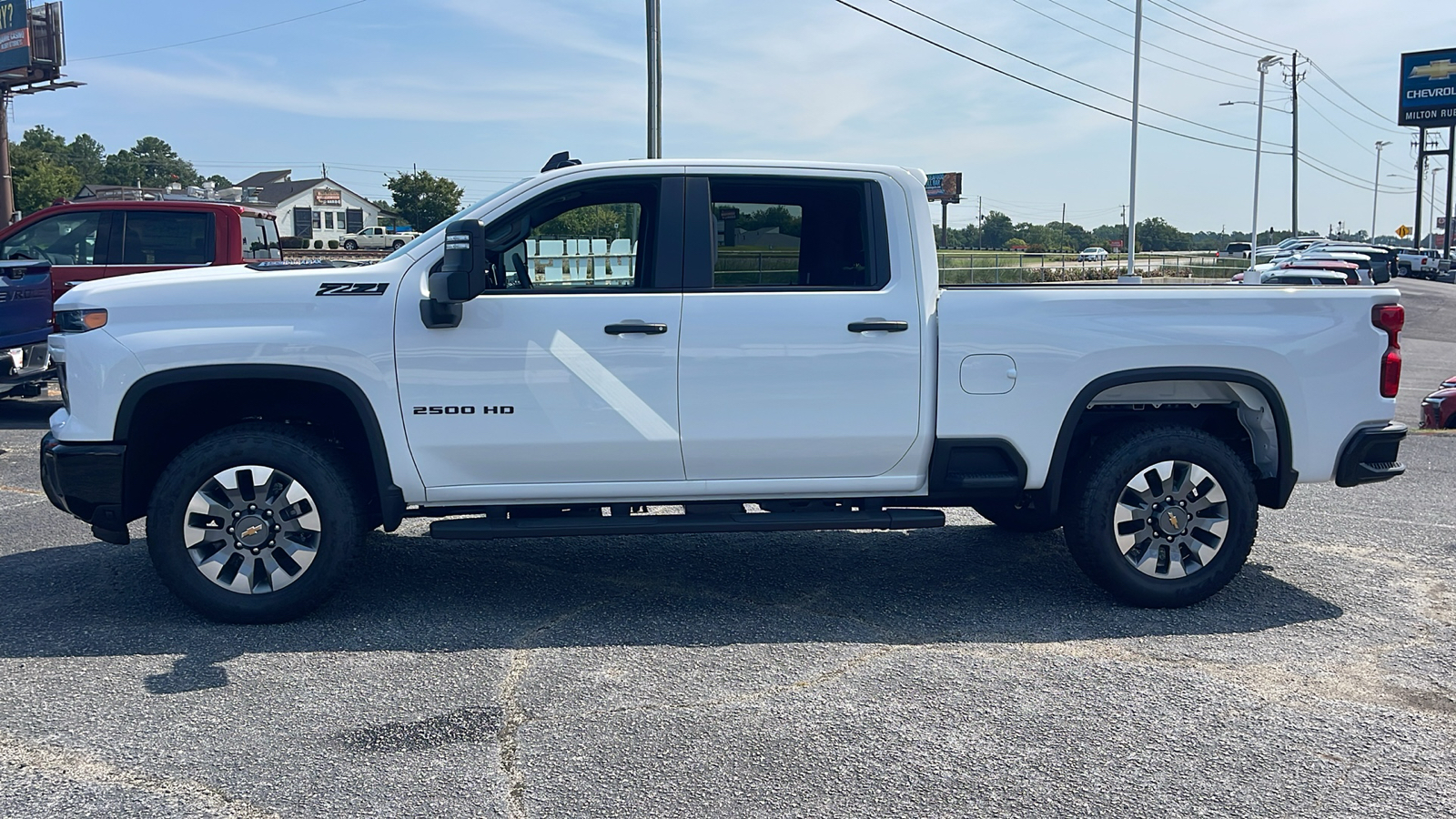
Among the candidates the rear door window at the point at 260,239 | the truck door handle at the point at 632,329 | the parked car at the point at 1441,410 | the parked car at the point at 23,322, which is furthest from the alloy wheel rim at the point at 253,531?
the parked car at the point at 1441,410

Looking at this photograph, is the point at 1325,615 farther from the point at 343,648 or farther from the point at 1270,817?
the point at 343,648

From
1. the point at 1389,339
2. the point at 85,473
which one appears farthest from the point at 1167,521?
the point at 85,473

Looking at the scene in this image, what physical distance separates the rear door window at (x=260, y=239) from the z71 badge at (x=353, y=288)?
7919 mm

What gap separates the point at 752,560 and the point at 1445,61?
251 feet

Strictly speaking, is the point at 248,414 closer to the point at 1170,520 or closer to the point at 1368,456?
the point at 1170,520

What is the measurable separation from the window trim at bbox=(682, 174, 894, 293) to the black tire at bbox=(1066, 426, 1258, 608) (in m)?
1.39

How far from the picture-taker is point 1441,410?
12.8 meters

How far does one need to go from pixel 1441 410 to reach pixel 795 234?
34.9 ft

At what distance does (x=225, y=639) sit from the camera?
190 inches

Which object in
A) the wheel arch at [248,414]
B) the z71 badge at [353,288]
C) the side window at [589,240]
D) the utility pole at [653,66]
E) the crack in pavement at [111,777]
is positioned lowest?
the crack in pavement at [111,777]

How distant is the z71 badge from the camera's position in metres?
4.92

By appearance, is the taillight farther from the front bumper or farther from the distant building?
the distant building

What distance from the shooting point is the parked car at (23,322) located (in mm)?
10383

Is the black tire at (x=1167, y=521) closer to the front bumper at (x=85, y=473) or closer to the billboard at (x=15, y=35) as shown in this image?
the front bumper at (x=85, y=473)
